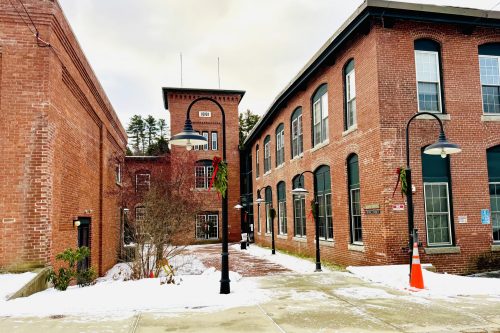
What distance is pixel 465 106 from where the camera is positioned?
1342cm

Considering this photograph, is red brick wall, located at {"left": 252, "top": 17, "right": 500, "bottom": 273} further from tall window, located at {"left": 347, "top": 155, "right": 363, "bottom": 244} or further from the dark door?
the dark door

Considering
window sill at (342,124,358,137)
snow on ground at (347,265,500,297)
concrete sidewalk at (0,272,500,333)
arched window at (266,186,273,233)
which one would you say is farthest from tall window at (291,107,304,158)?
concrete sidewalk at (0,272,500,333)

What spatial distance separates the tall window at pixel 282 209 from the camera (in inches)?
953

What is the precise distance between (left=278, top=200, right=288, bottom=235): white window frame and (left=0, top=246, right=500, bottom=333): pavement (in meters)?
14.6

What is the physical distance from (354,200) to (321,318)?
8.32 metres

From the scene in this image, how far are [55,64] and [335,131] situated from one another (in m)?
10.1

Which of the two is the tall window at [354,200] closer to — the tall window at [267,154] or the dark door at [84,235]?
the dark door at [84,235]

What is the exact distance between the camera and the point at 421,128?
12914 mm

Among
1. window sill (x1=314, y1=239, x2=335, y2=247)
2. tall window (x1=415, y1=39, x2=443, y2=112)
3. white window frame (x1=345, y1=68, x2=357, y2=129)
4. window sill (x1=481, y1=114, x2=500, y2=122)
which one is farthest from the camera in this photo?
window sill (x1=314, y1=239, x2=335, y2=247)

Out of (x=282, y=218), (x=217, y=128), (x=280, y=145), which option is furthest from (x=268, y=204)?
(x=217, y=128)

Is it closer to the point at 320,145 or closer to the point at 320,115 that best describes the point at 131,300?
the point at 320,145

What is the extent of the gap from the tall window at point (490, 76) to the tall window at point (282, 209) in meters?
12.4

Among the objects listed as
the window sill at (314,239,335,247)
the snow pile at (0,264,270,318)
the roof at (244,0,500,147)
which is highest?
the roof at (244,0,500,147)

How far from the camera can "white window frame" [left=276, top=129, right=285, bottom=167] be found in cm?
2472
